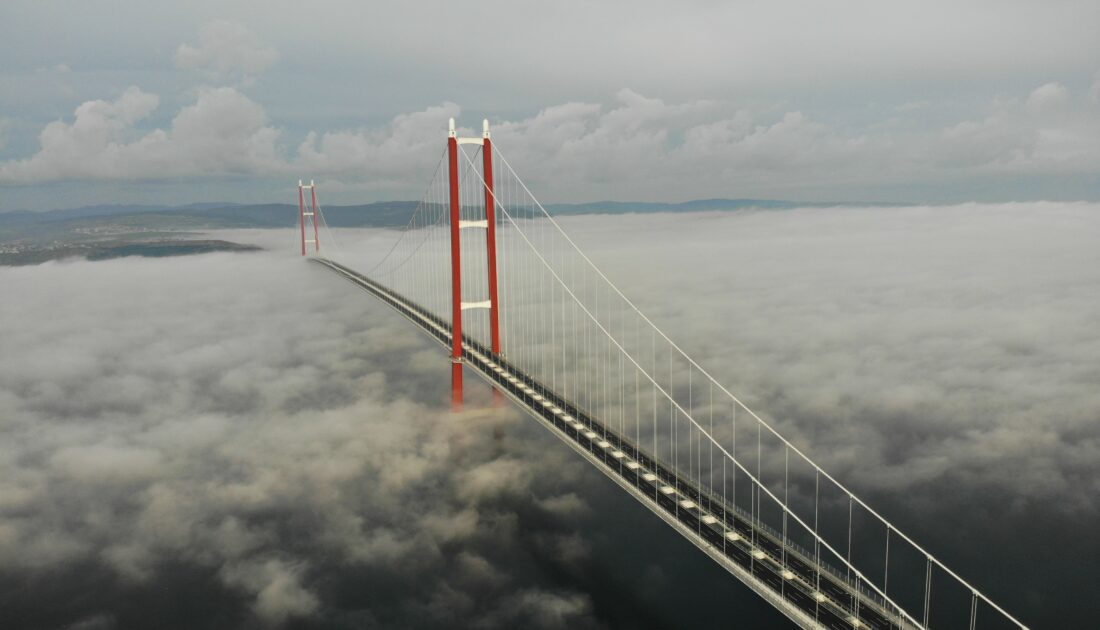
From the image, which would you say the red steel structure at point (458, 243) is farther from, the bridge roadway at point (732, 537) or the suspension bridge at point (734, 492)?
the bridge roadway at point (732, 537)

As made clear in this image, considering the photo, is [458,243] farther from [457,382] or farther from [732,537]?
[732,537]

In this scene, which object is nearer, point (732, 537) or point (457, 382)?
point (732, 537)

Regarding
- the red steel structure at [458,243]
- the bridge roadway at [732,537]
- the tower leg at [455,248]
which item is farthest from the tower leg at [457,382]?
the bridge roadway at [732,537]

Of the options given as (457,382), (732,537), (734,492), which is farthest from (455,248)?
(732,537)

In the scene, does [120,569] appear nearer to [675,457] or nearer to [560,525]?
[560,525]

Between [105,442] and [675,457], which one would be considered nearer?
[675,457]

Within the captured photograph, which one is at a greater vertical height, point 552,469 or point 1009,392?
point 552,469

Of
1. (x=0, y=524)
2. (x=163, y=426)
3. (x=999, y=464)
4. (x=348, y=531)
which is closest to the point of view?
(x=348, y=531)

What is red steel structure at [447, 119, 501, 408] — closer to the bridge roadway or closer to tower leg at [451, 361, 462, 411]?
tower leg at [451, 361, 462, 411]

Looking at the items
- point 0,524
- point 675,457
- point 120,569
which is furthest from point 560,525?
point 0,524
